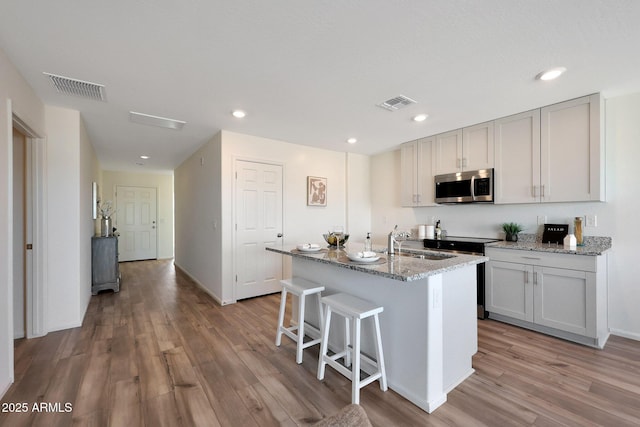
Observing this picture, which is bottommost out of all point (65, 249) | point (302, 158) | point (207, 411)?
point (207, 411)

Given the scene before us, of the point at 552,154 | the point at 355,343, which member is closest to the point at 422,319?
the point at 355,343

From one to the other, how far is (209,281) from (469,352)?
356cm

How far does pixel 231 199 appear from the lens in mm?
3871

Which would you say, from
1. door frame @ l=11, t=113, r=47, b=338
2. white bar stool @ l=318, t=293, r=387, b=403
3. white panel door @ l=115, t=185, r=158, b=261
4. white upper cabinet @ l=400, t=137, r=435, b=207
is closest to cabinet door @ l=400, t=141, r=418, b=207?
white upper cabinet @ l=400, t=137, r=435, b=207

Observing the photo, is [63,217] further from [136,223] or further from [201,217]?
[136,223]

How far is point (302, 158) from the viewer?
4570 mm

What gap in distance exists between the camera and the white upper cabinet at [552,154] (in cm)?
270

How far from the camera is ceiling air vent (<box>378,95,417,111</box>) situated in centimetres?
271

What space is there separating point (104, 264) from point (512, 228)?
5.74 metres

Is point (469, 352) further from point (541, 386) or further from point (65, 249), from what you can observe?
point (65, 249)

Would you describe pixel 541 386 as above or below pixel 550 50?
below

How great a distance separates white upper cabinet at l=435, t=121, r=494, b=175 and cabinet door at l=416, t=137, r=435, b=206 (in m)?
0.11

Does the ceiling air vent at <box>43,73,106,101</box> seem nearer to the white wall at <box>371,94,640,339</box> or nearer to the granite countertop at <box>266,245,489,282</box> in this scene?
the granite countertop at <box>266,245,489,282</box>

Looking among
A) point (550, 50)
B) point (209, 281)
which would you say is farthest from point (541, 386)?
point (209, 281)
